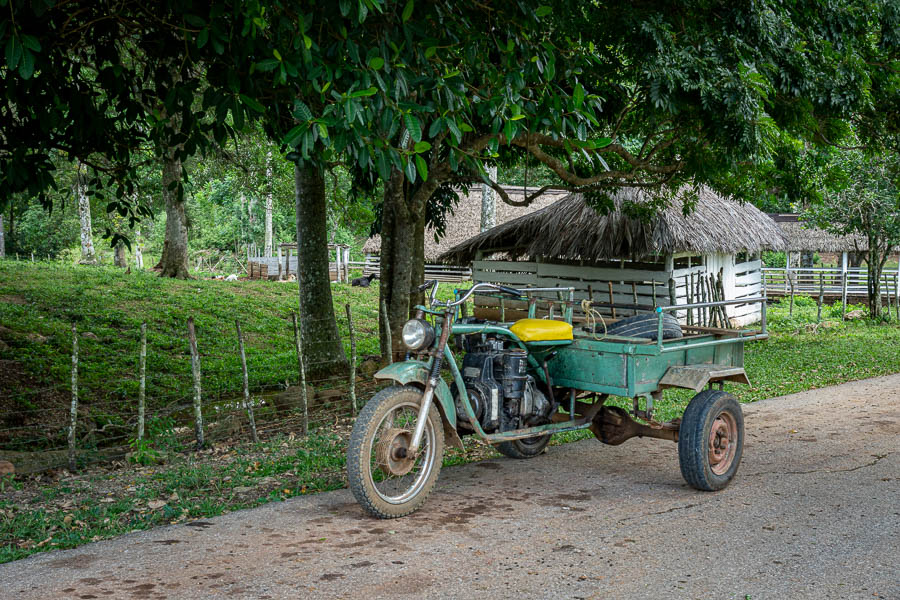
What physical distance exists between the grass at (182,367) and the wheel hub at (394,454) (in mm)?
983

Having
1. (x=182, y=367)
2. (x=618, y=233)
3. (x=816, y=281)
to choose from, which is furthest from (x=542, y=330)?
(x=816, y=281)

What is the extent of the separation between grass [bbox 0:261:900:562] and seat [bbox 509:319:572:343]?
1505mm

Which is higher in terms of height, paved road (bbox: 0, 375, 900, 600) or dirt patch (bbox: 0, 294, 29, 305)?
dirt patch (bbox: 0, 294, 29, 305)

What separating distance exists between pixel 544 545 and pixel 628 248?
43.3 feet

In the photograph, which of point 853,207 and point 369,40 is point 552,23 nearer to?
point 369,40

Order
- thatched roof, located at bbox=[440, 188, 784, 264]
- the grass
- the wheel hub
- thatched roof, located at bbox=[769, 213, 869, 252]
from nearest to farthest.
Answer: the wheel hub, the grass, thatched roof, located at bbox=[440, 188, 784, 264], thatched roof, located at bbox=[769, 213, 869, 252]

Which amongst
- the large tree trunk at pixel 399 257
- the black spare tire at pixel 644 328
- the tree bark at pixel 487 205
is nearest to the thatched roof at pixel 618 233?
the tree bark at pixel 487 205

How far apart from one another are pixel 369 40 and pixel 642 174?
7.56 metres

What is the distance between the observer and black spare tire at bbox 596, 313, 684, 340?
6.30 m

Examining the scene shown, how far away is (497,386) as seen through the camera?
571cm

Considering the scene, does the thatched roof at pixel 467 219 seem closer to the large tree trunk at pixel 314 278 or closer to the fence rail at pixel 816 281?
the fence rail at pixel 816 281

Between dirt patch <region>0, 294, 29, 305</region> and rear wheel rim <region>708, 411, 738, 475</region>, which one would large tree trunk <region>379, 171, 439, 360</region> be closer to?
rear wheel rim <region>708, 411, 738, 475</region>

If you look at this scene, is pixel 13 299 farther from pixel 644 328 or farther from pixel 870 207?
pixel 870 207

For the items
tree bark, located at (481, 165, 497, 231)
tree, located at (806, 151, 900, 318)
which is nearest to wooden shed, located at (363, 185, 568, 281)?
tree bark, located at (481, 165, 497, 231)
